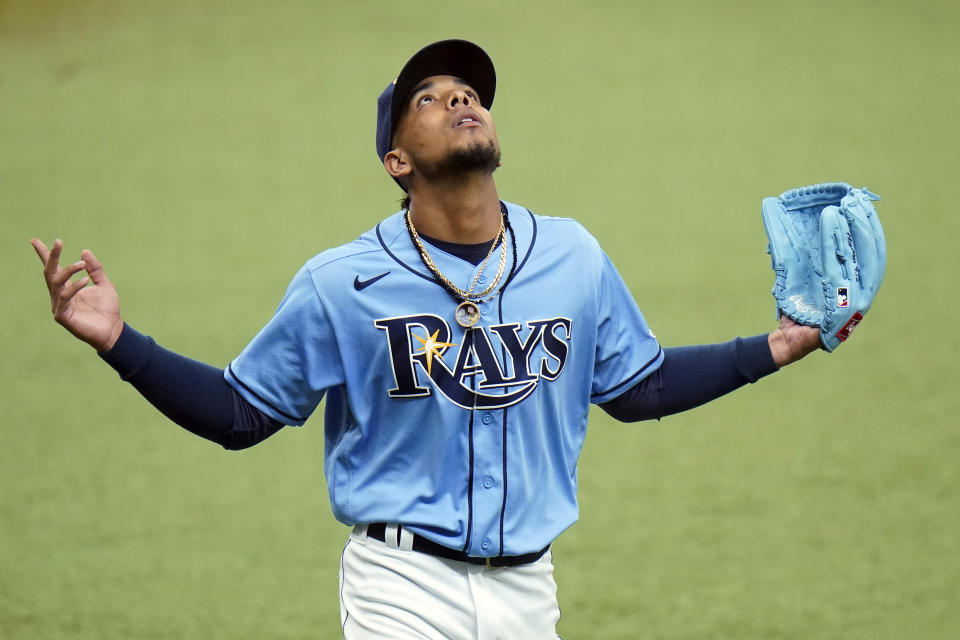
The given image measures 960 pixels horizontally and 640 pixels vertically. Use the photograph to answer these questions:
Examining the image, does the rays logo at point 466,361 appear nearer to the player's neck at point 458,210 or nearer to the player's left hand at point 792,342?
the player's neck at point 458,210

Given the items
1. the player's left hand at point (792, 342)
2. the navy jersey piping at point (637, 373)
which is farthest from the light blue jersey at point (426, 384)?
the player's left hand at point (792, 342)

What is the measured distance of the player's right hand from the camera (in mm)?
2561

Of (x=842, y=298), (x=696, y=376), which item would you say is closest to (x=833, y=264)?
(x=842, y=298)

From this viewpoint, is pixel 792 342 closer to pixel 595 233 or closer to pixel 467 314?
pixel 467 314

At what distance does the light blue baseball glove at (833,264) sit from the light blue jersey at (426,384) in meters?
0.53

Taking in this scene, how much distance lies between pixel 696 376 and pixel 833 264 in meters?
0.40

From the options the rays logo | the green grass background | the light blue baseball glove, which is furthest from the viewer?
the green grass background

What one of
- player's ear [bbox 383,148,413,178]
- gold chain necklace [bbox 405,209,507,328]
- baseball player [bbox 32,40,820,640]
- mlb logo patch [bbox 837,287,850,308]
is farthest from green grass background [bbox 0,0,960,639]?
player's ear [bbox 383,148,413,178]

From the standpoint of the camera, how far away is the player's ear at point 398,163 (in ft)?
9.36

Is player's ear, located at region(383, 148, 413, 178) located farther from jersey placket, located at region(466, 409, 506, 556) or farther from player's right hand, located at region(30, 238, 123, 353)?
player's right hand, located at region(30, 238, 123, 353)

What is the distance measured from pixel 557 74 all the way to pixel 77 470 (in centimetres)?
693

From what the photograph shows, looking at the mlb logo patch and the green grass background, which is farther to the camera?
the green grass background

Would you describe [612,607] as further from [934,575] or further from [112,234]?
[112,234]

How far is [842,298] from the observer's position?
2801 millimetres
